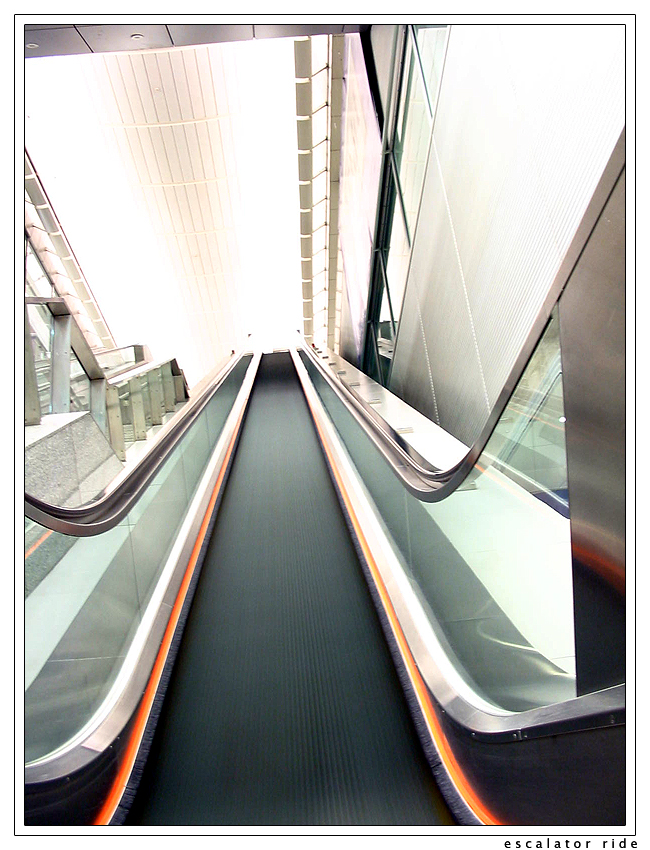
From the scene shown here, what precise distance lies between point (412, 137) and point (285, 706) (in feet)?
17.8

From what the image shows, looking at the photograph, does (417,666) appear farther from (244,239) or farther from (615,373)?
(244,239)

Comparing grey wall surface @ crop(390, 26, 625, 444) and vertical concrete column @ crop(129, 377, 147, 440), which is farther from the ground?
grey wall surface @ crop(390, 26, 625, 444)

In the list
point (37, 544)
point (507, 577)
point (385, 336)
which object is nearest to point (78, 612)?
point (37, 544)

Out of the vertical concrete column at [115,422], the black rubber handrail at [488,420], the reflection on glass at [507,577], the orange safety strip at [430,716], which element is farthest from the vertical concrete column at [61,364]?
the reflection on glass at [507,577]

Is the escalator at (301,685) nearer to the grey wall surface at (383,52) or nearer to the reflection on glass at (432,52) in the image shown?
the reflection on glass at (432,52)

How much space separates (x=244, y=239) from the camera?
64.0 feet

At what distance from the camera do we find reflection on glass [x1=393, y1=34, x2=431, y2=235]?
5508 mm

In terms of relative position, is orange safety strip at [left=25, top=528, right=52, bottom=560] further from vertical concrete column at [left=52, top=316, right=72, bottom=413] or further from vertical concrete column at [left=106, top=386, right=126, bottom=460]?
vertical concrete column at [left=106, top=386, right=126, bottom=460]

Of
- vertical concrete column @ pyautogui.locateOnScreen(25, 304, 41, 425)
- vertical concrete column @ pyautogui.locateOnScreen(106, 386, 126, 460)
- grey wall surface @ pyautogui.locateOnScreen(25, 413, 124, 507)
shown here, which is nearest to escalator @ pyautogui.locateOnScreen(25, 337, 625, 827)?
grey wall surface @ pyautogui.locateOnScreen(25, 413, 124, 507)

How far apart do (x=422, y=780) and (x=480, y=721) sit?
35cm

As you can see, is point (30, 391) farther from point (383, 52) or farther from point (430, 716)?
point (383, 52)

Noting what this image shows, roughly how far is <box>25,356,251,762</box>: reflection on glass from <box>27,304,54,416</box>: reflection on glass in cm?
178
